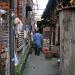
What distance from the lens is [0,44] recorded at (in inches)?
336

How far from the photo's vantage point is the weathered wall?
10363mm

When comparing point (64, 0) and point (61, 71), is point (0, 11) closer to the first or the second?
point (61, 71)

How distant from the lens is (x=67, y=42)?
10.8 metres

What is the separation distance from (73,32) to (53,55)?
1201 cm

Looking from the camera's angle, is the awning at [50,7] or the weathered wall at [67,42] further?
the awning at [50,7]

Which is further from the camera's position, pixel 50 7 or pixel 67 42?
pixel 50 7

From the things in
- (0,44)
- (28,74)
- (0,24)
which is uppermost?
(0,24)

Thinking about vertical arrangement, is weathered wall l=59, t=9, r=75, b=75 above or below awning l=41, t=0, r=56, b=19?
below

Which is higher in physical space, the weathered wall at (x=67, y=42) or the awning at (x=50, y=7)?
the awning at (x=50, y=7)

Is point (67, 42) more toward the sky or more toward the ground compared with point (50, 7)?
more toward the ground

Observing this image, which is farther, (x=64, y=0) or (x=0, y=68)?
(x=64, y=0)

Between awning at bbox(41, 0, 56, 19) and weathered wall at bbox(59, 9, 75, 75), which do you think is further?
awning at bbox(41, 0, 56, 19)

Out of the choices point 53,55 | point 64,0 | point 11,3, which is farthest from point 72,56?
point 53,55

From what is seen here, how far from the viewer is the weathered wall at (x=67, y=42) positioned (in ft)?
34.0
